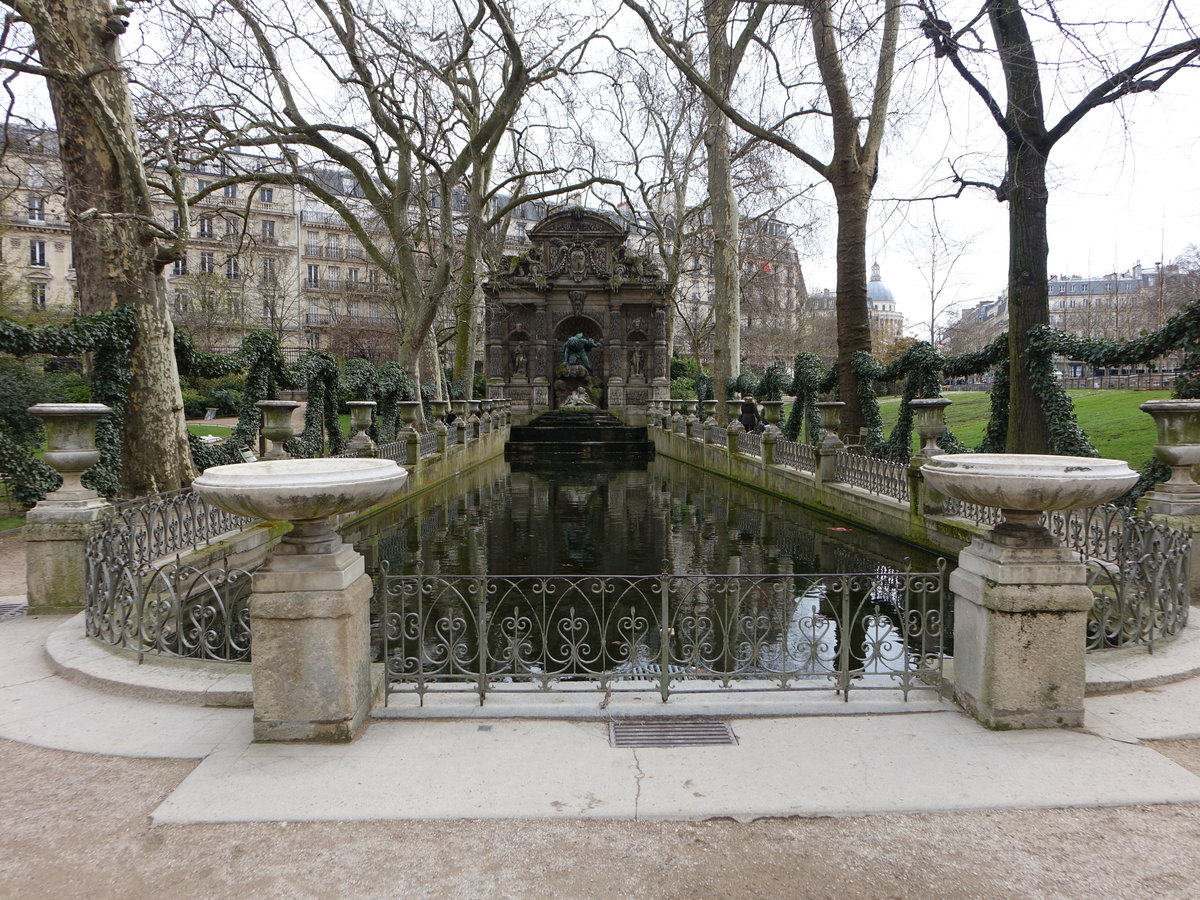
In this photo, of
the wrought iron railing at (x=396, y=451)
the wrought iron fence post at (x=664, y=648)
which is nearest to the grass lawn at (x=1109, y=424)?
the wrought iron fence post at (x=664, y=648)

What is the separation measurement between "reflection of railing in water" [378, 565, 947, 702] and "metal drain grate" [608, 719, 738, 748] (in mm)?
302

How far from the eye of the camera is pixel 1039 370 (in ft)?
34.6

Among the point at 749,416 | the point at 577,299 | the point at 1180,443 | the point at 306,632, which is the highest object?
the point at 577,299

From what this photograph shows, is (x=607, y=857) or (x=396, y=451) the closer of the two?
(x=607, y=857)

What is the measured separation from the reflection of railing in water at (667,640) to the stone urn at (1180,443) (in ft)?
8.64

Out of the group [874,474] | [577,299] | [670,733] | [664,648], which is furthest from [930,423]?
[577,299]

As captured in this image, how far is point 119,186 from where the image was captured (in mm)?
10039

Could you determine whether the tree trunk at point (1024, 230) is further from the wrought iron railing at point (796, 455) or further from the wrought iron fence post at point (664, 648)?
the wrought iron fence post at point (664, 648)

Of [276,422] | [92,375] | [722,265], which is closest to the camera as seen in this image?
[92,375]

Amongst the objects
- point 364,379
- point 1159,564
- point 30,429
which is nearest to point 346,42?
point 364,379

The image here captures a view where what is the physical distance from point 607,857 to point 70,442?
6475mm

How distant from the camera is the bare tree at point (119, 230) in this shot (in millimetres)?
9703

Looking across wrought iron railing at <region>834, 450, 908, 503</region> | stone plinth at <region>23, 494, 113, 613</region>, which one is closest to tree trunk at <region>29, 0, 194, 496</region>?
stone plinth at <region>23, 494, 113, 613</region>

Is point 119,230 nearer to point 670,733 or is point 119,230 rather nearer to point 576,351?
point 670,733
